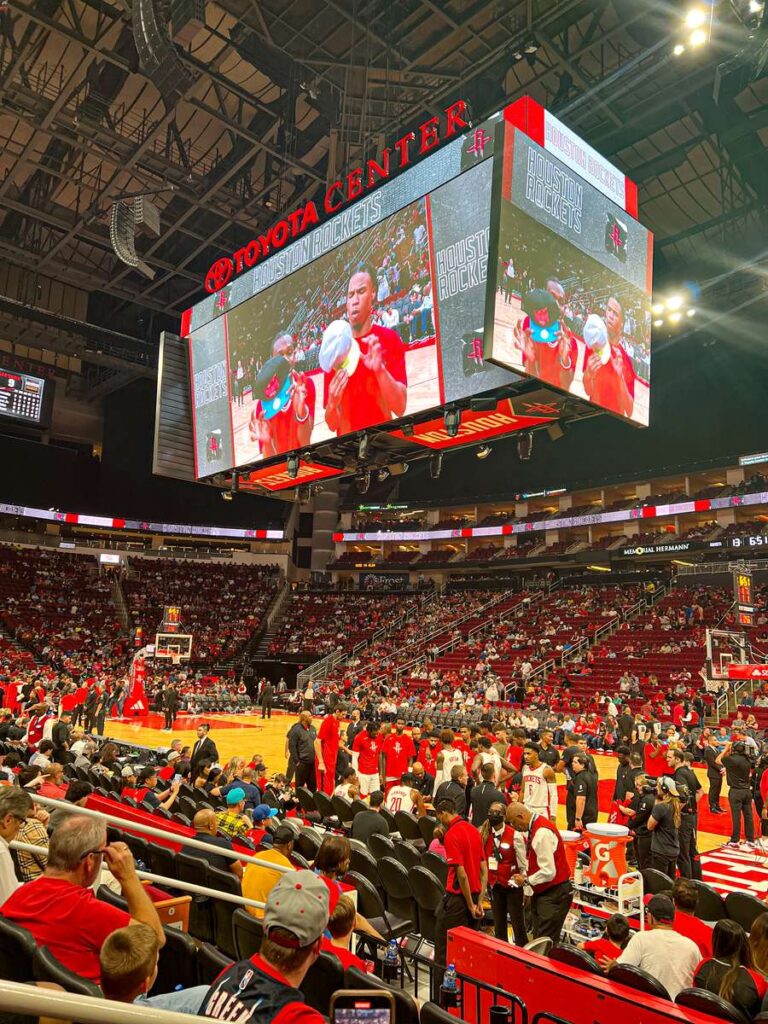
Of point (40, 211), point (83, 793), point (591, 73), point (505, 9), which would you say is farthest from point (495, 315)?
point (40, 211)

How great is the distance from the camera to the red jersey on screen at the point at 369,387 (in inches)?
413

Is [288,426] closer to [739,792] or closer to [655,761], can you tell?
[655,761]

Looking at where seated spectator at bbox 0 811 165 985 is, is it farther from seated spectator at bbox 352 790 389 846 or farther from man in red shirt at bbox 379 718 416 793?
man in red shirt at bbox 379 718 416 793

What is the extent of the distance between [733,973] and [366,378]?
339 inches

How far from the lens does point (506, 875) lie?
6609mm

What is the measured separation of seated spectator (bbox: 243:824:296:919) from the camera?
16.7 feet

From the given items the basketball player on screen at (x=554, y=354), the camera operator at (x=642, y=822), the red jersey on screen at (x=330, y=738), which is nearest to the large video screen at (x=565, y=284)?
the basketball player on screen at (x=554, y=354)

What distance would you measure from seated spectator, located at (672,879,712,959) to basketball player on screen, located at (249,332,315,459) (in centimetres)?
847

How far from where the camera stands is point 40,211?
2473 centimetres

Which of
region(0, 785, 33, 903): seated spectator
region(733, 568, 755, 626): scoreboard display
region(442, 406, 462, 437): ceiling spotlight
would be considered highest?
region(442, 406, 462, 437): ceiling spotlight

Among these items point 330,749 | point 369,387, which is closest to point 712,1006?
point 369,387

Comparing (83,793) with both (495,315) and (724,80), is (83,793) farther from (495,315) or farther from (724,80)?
(724,80)

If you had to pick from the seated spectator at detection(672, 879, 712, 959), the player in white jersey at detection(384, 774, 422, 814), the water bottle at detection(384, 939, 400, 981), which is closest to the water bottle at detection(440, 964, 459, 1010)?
the water bottle at detection(384, 939, 400, 981)

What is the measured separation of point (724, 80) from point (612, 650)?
21.2 meters
